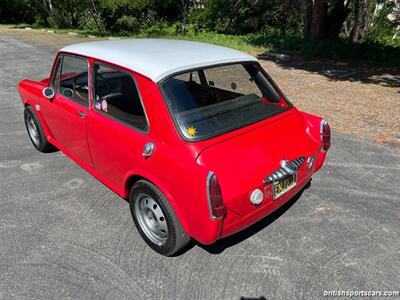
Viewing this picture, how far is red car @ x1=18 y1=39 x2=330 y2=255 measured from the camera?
262 cm

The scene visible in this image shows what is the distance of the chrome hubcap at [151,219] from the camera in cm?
302

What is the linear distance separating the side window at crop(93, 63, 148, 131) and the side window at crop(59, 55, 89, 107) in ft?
0.74

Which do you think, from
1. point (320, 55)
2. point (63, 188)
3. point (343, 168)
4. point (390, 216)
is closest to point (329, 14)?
point (320, 55)

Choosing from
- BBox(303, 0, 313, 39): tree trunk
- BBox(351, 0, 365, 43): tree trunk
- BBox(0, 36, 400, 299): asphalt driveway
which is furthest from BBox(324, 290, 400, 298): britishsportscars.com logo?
BBox(351, 0, 365, 43): tree trunk

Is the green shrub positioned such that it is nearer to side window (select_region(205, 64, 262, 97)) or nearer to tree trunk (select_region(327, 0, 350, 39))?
tree trunk (select_region(327, 0, 350, 39))

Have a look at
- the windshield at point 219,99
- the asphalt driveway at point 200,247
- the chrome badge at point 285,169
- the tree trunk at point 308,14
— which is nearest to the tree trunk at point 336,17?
the tree trunk at point 308,14

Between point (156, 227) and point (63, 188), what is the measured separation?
1.72 meters

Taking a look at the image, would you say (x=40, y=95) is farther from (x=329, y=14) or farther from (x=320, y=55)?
(x=329, y=14)

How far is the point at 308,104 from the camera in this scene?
7.29 m

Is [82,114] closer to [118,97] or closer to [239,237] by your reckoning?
[118,97]

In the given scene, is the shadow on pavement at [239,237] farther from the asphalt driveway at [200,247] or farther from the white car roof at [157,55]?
the white car roof at [157,55]

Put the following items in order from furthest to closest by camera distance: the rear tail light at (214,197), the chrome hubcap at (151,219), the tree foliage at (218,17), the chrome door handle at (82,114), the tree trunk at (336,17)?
the tree foliage at (218,17) → the tree trunk at (336,17) → the chrome door handle at (82,114) → the chrome hubcap at (151,219) → the rear tail light at (214,197)

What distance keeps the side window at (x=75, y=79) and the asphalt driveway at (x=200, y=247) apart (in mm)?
1162

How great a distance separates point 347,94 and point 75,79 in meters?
6.44
